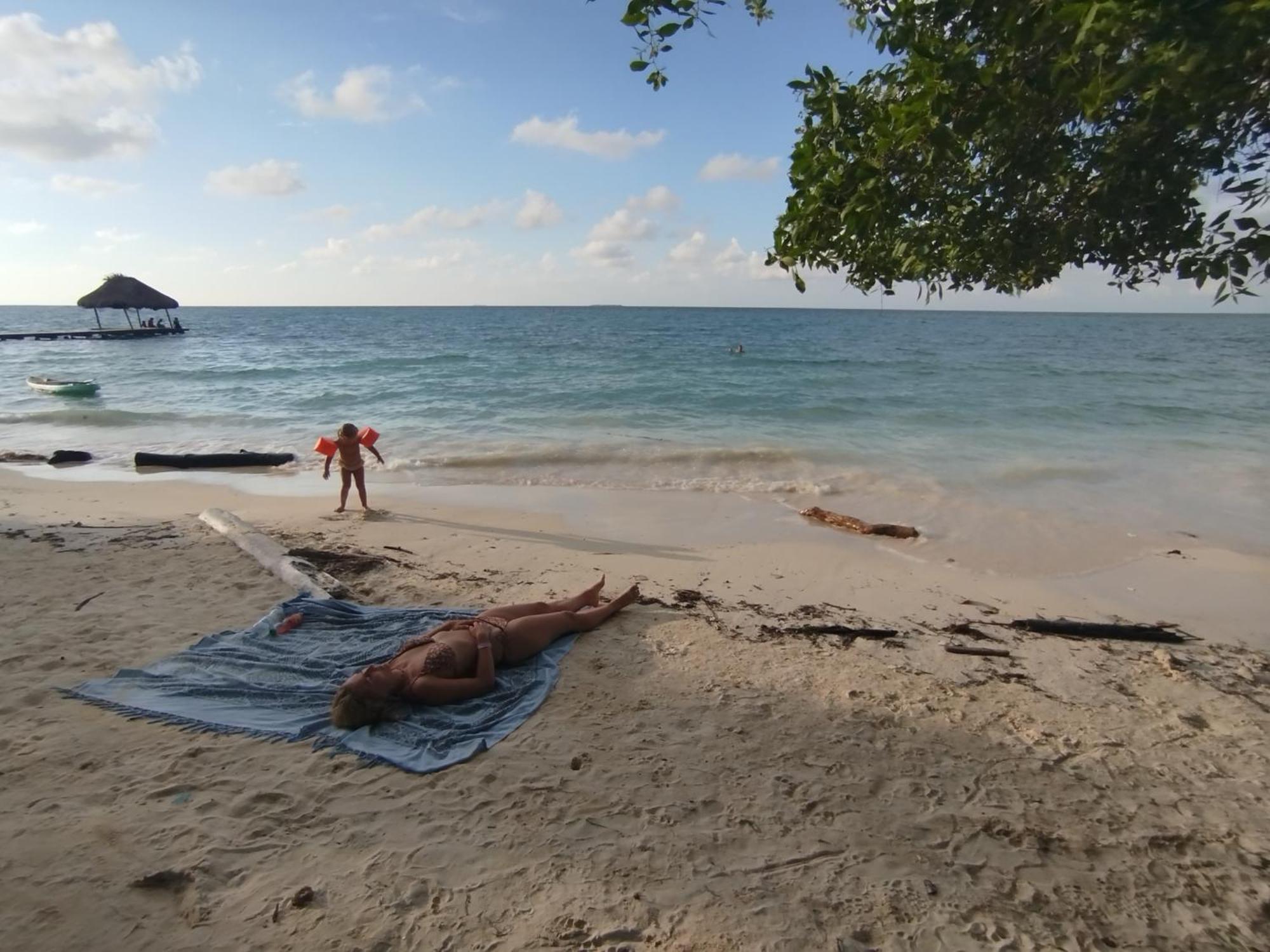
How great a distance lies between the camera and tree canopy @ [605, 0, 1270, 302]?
2080 millimetres

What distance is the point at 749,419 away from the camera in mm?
18328

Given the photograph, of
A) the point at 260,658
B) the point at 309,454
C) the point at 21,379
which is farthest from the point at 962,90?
the point at 21,379

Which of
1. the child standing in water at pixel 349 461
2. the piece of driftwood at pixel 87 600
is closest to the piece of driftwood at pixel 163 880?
the piece of driftwood at pixel 87 600

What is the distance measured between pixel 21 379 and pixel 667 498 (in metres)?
28.9

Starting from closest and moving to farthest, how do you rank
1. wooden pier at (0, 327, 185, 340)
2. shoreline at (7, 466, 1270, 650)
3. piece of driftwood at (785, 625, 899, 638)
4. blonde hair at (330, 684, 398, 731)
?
blonde hair at (330, 684, 398, 731) < piece of driftwood at (785, 625, 899, 638) < shoreline at (7, 466, 1270, 650) < wooden pier at (0, 327, 185, 340)

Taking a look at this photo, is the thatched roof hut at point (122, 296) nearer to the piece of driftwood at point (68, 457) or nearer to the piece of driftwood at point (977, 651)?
the piece of driftwood at point (68, 457)

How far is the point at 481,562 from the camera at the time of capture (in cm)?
757

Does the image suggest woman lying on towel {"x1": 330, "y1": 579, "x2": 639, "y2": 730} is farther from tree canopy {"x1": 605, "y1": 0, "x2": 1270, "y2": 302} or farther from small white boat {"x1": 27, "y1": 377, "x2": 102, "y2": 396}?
small white boat {"x1": 27, "y1": 377, "x2": 102, "y2": 396}

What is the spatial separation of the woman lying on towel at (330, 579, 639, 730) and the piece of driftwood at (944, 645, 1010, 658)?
2.83 meters

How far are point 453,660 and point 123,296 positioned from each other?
135 ft

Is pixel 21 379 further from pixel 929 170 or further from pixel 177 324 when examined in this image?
pixel 929 170

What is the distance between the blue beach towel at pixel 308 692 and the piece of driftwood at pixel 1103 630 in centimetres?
407

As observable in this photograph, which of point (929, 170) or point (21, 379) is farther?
point (21, 379)

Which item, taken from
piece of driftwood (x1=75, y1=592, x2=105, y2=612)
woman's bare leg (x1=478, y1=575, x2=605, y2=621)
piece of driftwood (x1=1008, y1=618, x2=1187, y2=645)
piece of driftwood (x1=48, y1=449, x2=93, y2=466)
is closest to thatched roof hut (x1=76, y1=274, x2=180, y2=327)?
piece of driftwood (x1=48, y1=449, x2=93, y2=466)
